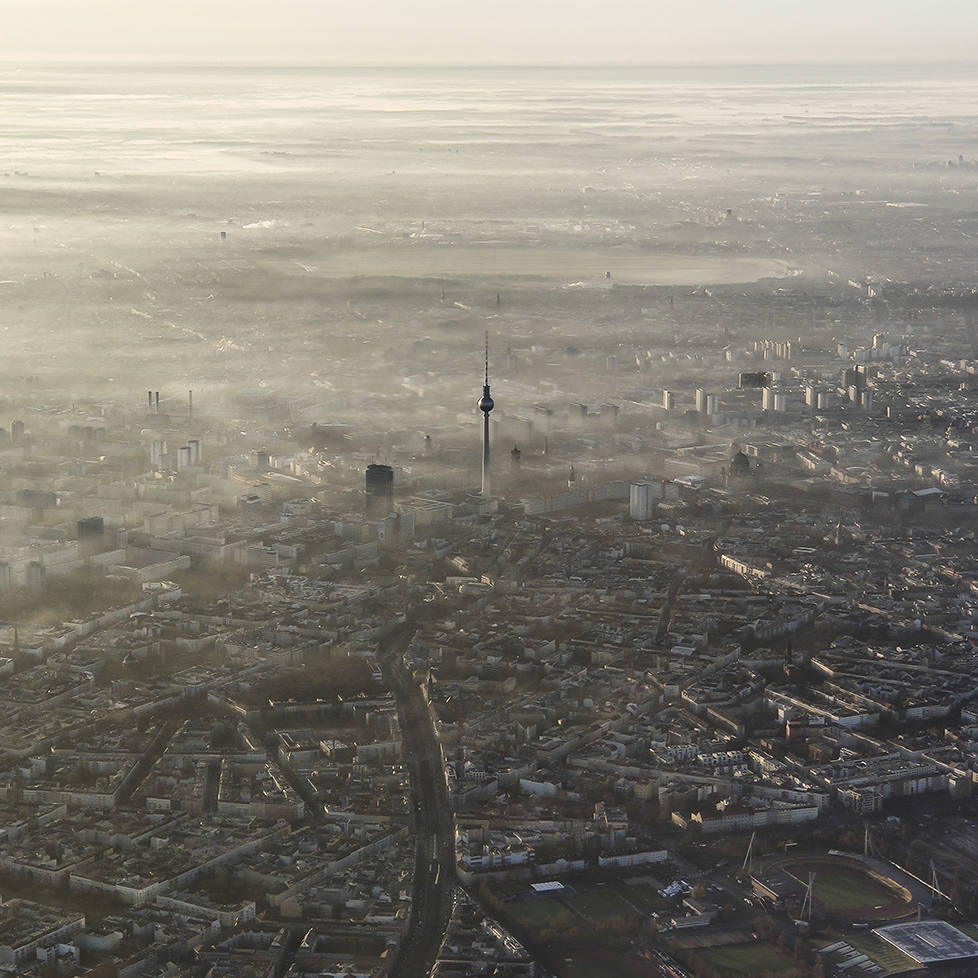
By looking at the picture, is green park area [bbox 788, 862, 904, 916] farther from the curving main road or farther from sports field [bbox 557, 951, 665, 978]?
the curving main road

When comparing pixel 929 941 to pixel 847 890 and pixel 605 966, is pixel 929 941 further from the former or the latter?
pixel 605 966

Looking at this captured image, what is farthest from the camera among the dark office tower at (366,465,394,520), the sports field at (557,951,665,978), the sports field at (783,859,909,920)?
the dark office tower at (366,465,394,520)

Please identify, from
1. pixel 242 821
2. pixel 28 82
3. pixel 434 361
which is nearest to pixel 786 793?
pixel 242 821

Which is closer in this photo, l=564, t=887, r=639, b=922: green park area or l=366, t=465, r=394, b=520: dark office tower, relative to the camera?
l=564, t=887, r=639, b=922: green park area

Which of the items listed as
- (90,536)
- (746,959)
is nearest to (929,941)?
(746,959)

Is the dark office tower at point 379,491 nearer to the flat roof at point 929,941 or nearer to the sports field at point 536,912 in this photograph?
the sports field at point 536,912

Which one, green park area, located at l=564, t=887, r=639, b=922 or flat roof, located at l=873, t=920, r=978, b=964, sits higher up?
flat roof, located at l=873, t=920, r=978, b=964

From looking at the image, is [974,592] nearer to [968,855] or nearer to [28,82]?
[968,855]

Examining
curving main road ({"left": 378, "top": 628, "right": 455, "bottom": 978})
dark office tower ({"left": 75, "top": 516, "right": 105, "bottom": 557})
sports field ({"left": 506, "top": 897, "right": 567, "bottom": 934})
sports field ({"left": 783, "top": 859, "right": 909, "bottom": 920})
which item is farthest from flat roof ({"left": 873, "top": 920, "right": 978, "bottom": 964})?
dark office tower ({"left": 75, "top": 516, "right": 105, "bottom": 557})
